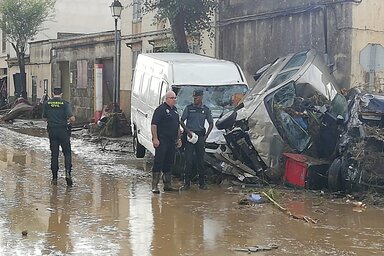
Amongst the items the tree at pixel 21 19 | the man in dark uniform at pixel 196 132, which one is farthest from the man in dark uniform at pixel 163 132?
the tree at pixel 21 19

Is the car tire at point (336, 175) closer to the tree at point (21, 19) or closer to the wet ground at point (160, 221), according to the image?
the wet ground at point (160, 221)

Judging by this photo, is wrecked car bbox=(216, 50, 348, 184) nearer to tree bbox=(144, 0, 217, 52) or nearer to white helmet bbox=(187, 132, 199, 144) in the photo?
white helmet bbox=(187, 132, 199, 144)

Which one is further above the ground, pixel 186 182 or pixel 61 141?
pixel 61 141

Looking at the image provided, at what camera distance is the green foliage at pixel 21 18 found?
119 feet

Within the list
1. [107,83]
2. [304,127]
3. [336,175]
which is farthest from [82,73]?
[336,175]

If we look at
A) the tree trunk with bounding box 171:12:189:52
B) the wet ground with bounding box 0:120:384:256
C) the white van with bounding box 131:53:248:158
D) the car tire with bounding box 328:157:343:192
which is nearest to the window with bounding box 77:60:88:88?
the tree trunk with bounding box 171:12:189:52

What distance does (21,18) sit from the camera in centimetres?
3638

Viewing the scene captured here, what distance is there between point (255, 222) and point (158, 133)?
301 cm

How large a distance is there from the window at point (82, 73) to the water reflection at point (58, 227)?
20797 millimetres

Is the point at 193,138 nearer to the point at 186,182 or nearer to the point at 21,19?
the point at 186,182

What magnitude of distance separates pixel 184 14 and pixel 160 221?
11.0m

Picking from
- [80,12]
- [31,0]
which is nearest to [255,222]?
[31,0]

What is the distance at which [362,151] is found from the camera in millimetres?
11133

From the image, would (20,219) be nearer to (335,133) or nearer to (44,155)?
(335,133)
